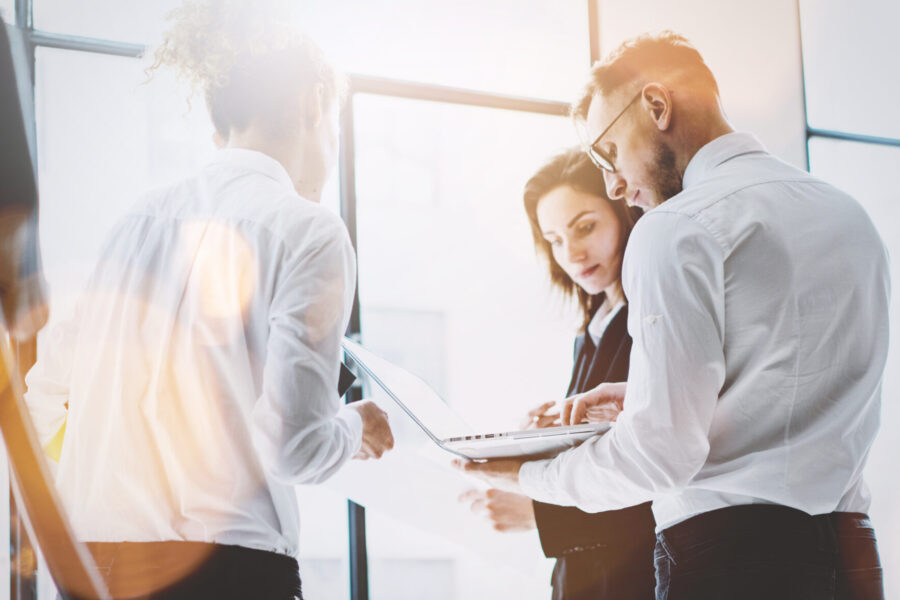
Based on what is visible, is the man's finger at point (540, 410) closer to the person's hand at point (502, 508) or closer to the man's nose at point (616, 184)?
the person's hand at point (502, 508)

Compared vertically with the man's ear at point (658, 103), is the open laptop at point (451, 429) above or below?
below

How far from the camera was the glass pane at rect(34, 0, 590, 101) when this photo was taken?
2189 mm

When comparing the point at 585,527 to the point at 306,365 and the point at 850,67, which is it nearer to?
the point at 306,365

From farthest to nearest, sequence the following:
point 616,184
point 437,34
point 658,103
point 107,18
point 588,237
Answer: point 437,34, point 588,237, point 107,18, point 616,184, point 658,103

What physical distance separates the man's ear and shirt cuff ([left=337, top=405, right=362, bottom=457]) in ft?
2.88

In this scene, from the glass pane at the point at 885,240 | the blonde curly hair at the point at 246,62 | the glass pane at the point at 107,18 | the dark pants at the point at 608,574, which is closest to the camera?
the blonde curly hair at the point at 246,62

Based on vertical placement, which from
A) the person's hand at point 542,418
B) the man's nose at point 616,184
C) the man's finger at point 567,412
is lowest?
the person's hand at point 542,418

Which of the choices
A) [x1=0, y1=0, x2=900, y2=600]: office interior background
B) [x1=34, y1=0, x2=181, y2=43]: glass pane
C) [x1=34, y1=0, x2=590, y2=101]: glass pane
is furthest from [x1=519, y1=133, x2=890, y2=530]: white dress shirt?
Answer: [x1=34, y1=0, x2=181, y2=43]: glass pane

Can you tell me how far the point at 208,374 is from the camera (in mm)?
1231

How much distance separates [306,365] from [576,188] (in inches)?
58.0

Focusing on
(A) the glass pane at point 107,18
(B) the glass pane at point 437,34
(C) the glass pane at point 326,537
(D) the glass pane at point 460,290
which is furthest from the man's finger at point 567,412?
(A) the glass pane at point 107,18

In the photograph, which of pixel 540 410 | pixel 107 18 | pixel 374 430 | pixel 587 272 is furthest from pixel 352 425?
pixel 107 18

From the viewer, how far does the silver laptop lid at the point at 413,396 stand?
1.54 meters

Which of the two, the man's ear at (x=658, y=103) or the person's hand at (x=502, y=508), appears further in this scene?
the person's hand at (x=502, y=508)
